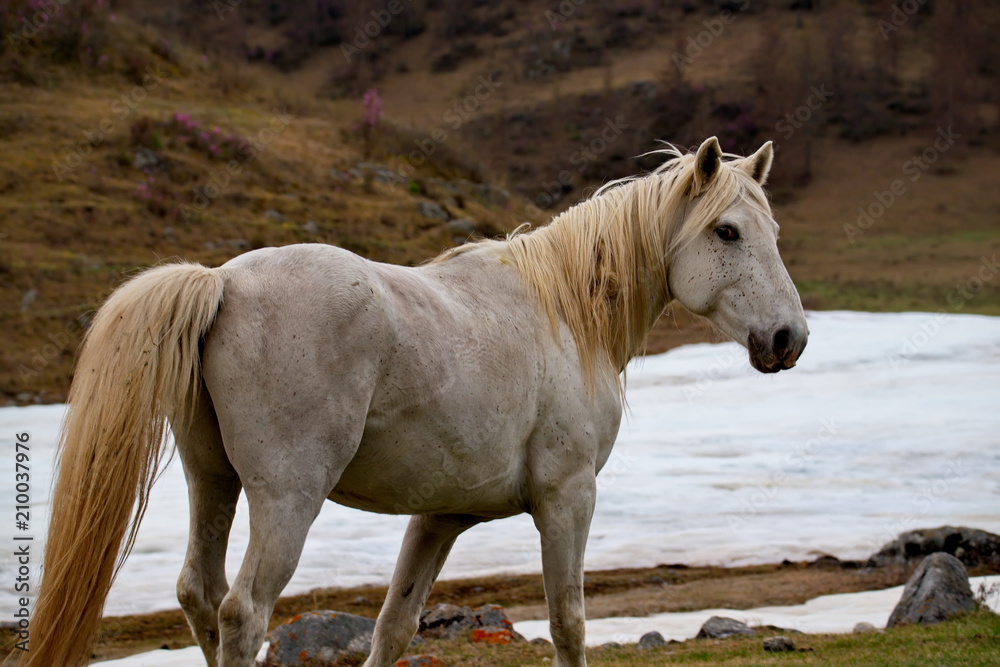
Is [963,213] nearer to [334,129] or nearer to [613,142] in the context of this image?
[613,142]

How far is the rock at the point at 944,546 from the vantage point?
894cm

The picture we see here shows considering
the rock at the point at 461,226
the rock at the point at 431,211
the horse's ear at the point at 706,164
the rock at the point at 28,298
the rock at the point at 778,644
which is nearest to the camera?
the horse's ear at the point at 706,164

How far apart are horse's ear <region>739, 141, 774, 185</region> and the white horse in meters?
0.13

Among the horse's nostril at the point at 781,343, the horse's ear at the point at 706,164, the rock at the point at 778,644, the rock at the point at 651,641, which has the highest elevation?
the horse's ear at the point at 706,164

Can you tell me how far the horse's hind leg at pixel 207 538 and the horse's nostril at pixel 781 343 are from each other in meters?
2.17

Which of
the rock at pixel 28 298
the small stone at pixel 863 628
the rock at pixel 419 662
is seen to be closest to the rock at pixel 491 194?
the rock at pixel 28 298

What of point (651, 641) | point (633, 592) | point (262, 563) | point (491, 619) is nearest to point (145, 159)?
point (633, 592)

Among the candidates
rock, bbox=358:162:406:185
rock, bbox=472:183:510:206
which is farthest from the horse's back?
rock, bbox=472:183:510:206

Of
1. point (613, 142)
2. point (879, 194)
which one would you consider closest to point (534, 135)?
point (613, 142)

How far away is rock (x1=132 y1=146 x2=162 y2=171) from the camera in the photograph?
19.9 meters

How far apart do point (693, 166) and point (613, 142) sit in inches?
1789

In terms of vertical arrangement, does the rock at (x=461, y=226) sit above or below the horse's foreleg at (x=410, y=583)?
above

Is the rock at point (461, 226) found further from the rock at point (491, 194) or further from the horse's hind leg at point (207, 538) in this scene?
the horse's hind leg at point (207, 538)

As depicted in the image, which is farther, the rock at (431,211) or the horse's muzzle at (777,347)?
the rock at (431,211)
